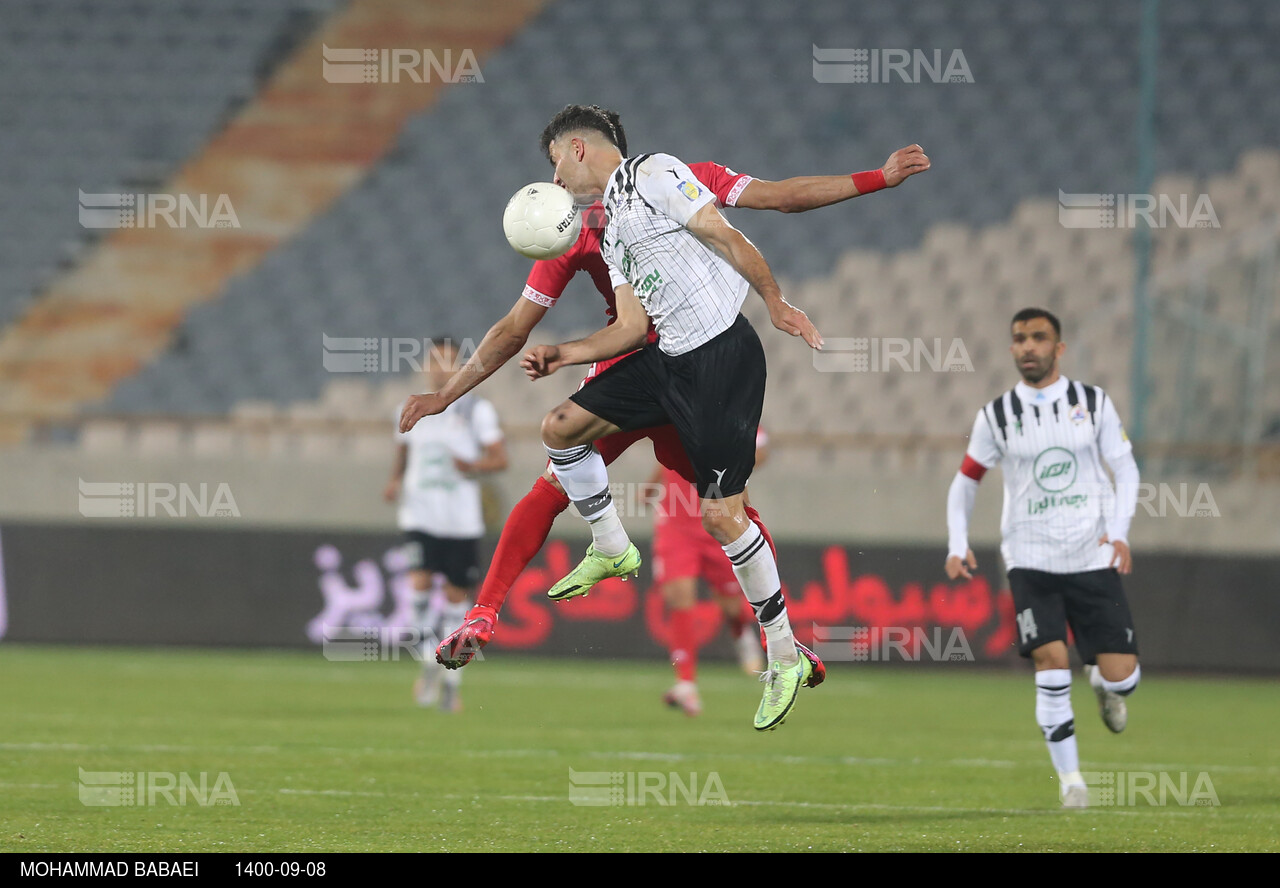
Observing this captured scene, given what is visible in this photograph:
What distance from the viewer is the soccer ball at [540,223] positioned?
638 centimetres

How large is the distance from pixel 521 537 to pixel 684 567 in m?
4.86

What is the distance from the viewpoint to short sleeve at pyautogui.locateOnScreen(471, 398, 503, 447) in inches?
467

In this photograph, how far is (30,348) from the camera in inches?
683

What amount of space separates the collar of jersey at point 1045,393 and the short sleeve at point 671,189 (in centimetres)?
256

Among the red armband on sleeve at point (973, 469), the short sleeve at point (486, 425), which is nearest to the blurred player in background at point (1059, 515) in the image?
the red armband on sleeve at point (973, 469)

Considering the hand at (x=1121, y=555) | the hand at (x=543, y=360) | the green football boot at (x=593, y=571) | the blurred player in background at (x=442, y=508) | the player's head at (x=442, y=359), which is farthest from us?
the blurred player in background at (x=442, y=508)

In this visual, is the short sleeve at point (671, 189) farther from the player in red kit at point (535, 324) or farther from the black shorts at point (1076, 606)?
the black shorts at point (1076, 606)

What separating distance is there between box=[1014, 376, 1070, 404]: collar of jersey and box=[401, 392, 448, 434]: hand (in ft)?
9.97

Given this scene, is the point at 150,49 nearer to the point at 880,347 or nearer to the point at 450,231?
the point at 450,231

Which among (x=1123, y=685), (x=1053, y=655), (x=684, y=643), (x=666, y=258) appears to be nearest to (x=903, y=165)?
(x=666, y=258)

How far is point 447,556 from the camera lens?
1227 cm

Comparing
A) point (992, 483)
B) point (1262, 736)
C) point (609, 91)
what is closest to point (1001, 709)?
point (1262, 736)

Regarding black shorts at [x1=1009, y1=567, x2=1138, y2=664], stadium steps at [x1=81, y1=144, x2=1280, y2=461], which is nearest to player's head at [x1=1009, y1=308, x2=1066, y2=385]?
black shorts at [x1=1009, y1=567, x2=1138, y2=664]

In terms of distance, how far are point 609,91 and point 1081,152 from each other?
4.61 metres
